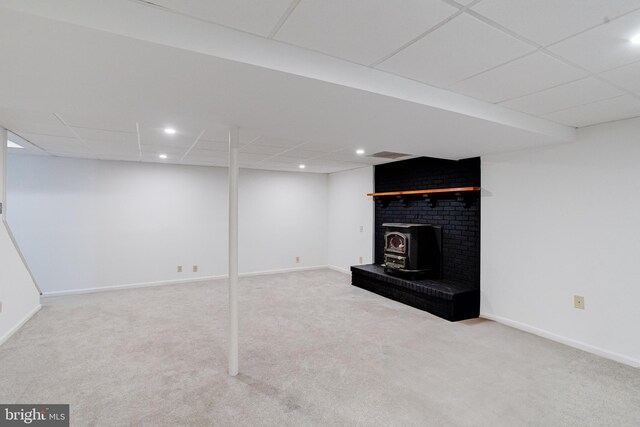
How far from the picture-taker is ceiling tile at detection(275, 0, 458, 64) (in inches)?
55.2

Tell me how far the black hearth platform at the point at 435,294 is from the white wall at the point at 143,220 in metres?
2.69

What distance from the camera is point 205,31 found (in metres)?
1.55

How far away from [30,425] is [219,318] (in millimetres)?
2051

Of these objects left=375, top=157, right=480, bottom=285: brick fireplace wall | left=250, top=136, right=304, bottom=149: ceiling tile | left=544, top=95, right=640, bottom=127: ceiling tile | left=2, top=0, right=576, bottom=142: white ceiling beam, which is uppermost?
left=250, top=136, right=304, bottom=149: ceiling tile

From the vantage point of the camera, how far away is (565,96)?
2.43 meters

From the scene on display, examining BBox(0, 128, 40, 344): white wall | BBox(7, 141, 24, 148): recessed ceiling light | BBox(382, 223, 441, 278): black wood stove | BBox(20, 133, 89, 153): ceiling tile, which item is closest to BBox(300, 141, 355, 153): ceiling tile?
BBox(382, 223, 441, 278): black wood stove

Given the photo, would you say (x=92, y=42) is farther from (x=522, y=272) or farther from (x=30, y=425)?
(x=522, y=272)

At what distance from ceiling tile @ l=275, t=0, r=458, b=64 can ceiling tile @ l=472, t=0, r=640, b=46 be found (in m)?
0.23

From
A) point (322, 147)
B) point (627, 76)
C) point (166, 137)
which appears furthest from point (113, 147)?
point (627, 76)

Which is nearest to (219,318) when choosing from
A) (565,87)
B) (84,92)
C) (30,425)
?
(30,425)

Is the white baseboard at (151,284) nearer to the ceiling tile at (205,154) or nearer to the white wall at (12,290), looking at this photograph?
the white wall at (12,290)

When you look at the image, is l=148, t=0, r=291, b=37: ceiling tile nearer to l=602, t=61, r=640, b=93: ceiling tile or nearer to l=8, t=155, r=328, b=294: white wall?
l=602, t=61, r=640, b=93: ceiling tile

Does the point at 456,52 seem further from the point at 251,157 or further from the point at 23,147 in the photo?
the point at 23,147

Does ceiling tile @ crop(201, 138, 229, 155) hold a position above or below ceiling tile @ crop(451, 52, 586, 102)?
above
